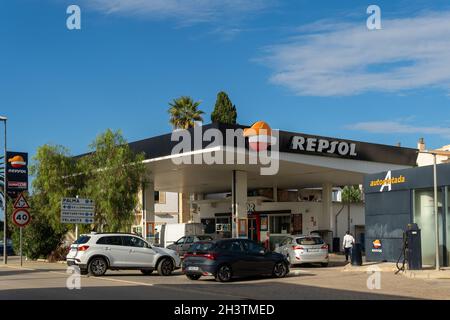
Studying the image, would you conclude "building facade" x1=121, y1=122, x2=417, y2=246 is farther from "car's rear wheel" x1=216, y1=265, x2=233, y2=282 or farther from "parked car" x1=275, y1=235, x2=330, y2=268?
"car's rear wheel" x1=216, y1=265, x2=233, y2=282

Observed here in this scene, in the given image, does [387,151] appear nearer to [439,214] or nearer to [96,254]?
[439,214]

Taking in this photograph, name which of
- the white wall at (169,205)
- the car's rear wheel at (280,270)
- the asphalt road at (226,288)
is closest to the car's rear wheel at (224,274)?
the asphalt road at (226,288)

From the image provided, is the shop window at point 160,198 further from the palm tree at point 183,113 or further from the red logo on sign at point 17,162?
the red logo on sign at point 17,162

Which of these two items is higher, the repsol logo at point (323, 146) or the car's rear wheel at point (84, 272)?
the repsol logo at point (323, 146)

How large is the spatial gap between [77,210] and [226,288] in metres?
12.9

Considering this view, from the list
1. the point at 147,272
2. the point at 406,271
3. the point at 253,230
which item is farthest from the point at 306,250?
the point at 253,230

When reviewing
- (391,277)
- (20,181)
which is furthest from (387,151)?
(20,181)

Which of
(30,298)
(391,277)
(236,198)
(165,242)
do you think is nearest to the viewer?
(30,298)

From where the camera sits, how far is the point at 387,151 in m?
36.7

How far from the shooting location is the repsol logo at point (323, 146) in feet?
106

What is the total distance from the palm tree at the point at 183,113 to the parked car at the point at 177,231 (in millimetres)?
18158

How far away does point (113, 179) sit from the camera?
31188 mm

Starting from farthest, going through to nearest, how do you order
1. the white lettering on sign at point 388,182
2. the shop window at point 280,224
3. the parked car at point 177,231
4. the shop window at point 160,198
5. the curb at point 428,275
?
the shop window at point 160,198 → the shop window at point 280,224 → the parked car at point 177,231 → the white lettering on sign at point 388,182 → the curb at point 428,275

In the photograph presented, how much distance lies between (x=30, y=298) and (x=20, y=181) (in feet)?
73.5
